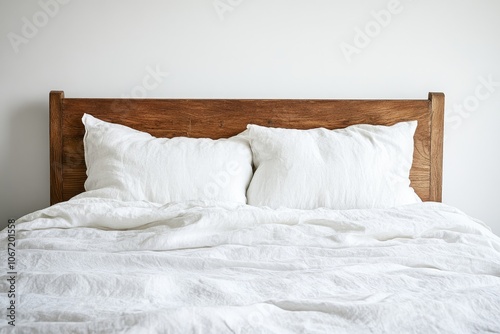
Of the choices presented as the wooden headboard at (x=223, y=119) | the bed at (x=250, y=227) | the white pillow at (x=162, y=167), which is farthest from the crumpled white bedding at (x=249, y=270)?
the wooden headboard at (x=223, y=119)

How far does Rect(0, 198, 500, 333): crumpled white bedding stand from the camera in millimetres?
1110

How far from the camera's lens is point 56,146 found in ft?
8.56

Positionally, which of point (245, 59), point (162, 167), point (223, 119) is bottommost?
point (162, 167)

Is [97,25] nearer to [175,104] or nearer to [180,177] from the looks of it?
[175,104]

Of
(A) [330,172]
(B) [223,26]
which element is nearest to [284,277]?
(A) [330,172]

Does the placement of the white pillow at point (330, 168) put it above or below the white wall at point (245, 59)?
below

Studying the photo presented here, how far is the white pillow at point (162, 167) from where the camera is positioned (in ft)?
7.59

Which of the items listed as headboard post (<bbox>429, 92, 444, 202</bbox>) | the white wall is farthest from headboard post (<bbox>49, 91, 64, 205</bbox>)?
headboard post (<bbox>429, 92, 444, 202</bbox>)

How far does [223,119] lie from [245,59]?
0.33m

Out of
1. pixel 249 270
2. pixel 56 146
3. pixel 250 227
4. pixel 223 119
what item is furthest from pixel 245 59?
pixel 249 270

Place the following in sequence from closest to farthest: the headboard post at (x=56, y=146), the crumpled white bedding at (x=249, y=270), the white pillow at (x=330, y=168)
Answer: the crumpled white bedding at (x=249, y=270)
the white pillow at (x=330, y=168)
the headboard post at (x=56, y=146)

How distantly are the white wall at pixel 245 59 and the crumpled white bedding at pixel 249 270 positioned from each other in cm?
80

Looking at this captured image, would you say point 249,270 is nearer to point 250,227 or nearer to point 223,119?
point 250,227

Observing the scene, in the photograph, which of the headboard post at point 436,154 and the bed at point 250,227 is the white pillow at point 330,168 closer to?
the bed at point 250,227
